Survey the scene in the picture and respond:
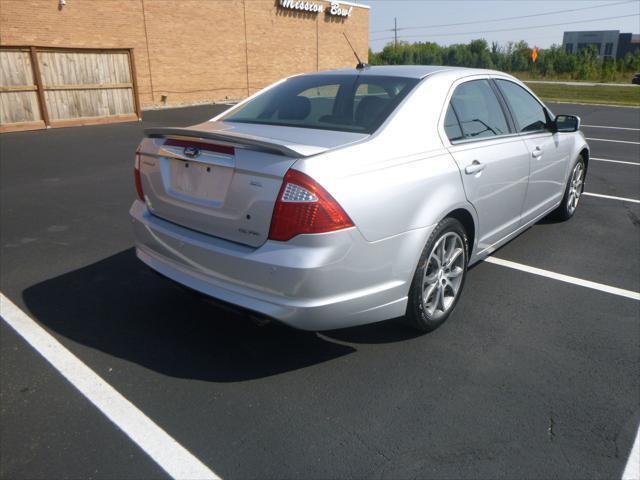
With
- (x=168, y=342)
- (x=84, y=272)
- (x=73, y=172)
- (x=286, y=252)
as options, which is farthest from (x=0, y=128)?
(x=286, y=252)

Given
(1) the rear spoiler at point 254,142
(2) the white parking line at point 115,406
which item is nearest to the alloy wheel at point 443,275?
(1) the rear spoiler at point 254,142

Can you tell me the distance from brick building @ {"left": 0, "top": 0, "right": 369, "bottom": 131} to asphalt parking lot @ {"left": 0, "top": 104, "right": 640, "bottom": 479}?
11.5m

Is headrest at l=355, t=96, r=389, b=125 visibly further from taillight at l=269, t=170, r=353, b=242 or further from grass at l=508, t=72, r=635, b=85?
grass at l=508, t=72, r=635, b=85

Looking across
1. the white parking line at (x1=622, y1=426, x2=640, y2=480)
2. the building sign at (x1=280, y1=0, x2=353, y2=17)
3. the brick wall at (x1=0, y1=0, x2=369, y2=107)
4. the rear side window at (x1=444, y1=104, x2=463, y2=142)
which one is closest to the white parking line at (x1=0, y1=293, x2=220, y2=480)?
the white parking line at (x1=622, y1=426, x2=640, y2=480)

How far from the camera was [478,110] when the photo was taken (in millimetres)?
3969

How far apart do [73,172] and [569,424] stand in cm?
840

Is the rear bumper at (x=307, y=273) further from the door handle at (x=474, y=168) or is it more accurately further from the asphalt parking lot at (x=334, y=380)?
the door handle at (x=474, y=168)

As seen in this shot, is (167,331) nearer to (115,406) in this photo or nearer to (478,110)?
(115,406)

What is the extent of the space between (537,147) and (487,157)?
1.06 meters

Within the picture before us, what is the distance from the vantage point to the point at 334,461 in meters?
2.37

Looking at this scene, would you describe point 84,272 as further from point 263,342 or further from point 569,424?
point 569,424

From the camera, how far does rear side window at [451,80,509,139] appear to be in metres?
3.73

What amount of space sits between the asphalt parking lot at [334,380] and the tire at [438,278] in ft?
0.56

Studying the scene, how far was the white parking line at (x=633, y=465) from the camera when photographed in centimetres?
232
